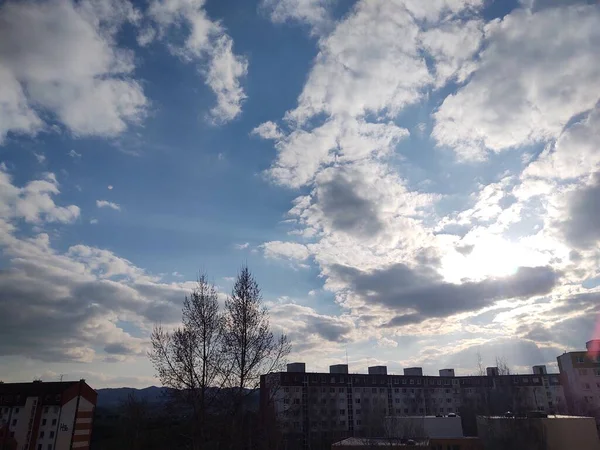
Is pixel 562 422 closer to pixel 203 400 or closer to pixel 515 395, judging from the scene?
pixel 203 400

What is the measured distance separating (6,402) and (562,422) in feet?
243

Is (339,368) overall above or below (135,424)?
above

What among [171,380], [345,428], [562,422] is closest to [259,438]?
[171,380]

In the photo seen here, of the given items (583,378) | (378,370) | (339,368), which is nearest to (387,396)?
(378,370)

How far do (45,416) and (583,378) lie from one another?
9519 centimetres

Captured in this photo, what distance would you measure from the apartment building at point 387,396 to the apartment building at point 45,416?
31317 millimetres

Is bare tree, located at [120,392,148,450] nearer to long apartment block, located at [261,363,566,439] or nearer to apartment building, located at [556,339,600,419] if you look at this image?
long apartment block, located at [261,363,566,439]

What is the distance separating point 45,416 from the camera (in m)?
61.7

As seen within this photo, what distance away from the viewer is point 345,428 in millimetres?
80438

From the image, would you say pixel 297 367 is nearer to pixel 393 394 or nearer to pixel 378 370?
pixel 378 370

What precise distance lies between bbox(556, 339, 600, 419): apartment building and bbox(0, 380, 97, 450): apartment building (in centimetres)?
8673

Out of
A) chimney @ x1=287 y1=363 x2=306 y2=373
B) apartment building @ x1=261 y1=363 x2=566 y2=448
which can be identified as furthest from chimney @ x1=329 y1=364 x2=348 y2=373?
chimney @ x1=287 y1=363 x2=306 y2=373

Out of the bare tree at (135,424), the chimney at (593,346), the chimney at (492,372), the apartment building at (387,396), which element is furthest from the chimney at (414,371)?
the bare tree at (135,424)

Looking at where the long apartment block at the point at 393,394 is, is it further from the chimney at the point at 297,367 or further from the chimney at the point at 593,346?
the chimney at the point at 593,346
